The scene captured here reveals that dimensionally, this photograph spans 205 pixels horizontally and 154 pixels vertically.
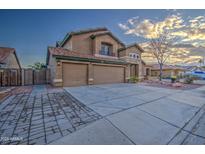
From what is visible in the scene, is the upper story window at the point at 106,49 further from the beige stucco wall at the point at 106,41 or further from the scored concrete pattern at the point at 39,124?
the scored concrete pattern at the point at 39,124

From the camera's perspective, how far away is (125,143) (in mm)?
2289

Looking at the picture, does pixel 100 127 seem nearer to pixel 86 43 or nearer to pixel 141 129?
pixel 141 129

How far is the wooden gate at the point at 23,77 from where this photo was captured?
9.64 m

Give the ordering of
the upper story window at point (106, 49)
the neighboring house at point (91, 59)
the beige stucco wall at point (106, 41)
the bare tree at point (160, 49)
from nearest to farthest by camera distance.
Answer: the neighboring house at point (91, 59), the beige stucco wall at point (106, 41), the upper story window at point (106, 49), the bare tree at point (160, 49)

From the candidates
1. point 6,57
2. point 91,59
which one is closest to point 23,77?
point 6,57

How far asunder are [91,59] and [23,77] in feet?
20.9

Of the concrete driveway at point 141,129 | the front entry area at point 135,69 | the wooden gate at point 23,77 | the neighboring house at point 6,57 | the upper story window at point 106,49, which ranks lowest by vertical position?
the concrete driveway at point 141,129

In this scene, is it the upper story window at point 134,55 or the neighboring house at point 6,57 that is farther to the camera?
the upper story window at point 134,55

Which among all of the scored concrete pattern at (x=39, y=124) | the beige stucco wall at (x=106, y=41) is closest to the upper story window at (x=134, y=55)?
the beige stucco wall at (x=106, y=41)

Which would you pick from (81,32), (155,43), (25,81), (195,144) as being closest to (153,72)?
(155,43)

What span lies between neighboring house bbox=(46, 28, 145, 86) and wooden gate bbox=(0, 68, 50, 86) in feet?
4.55

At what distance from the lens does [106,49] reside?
1525cm
